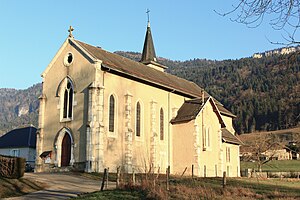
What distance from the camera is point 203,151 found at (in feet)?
126

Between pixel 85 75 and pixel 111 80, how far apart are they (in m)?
2.27

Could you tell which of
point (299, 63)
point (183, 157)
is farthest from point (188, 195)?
point (183, 157)

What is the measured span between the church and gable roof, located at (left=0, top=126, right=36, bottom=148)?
13.7 metres


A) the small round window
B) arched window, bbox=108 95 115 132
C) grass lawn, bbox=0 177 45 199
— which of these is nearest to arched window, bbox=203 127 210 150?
arched window, bbox=108 95 115 132

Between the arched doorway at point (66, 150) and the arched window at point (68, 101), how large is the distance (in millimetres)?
1770

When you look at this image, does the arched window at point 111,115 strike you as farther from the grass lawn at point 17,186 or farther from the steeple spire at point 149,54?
the steeple spire at point 149,54

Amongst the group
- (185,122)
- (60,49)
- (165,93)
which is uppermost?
(60,49)

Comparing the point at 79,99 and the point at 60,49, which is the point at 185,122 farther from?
the point at 60,49

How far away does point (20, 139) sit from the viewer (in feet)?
162

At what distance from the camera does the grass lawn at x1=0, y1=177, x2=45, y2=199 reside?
20.2m

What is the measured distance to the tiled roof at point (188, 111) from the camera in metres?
38.5

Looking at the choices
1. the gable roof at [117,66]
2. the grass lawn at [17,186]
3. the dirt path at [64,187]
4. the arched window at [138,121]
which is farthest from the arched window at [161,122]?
the grass lawn at [17,186]

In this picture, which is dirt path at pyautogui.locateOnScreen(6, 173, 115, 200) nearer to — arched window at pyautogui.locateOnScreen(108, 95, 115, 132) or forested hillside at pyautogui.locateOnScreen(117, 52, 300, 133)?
arched window at pyautogui.locateOnScreen(108, 95, 115, 132)

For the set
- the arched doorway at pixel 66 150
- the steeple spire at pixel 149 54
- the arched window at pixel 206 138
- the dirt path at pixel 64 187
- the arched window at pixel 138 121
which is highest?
the steeple spire at pixel 149 54
